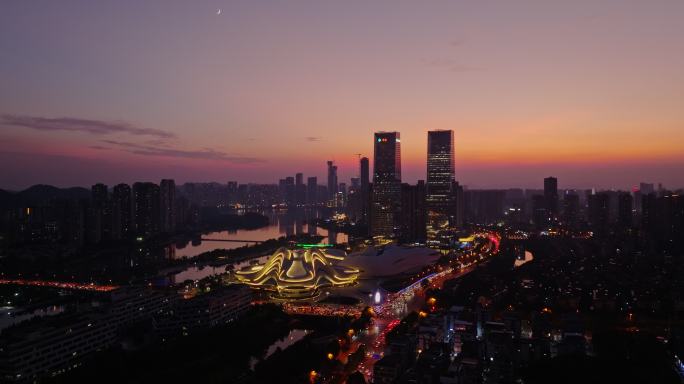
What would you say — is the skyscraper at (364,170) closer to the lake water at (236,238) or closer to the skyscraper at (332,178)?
the lake water at (236,238)

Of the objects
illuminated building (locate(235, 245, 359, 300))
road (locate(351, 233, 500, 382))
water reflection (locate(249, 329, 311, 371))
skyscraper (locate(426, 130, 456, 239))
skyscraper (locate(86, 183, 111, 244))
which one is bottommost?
water reflection (locate(249, 329, 311, 371))

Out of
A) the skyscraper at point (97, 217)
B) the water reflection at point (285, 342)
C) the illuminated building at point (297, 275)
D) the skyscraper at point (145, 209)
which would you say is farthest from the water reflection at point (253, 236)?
the water reflection at point (285, 342)

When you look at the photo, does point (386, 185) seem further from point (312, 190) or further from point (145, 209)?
point (312, 190)

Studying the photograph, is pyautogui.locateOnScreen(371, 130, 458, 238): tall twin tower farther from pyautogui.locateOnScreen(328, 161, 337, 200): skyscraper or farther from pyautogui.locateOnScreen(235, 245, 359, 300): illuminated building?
pyautogui.locateOnScreen(328, 161, 337, 200): skyscraper

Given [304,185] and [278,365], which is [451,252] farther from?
[304,185]

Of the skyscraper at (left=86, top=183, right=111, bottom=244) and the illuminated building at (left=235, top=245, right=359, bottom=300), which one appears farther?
the skyscraper at (left=86, top=183, right=111, bottom=244)

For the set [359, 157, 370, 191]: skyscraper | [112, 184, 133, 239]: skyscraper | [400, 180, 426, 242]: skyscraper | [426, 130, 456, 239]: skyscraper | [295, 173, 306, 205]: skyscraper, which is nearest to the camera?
[400, 180, 426, 242]: skyscraper

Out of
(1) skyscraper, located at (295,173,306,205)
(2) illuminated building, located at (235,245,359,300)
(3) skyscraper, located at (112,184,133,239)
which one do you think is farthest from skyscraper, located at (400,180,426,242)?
(1) skyscraper, located at (295,173,306,205)

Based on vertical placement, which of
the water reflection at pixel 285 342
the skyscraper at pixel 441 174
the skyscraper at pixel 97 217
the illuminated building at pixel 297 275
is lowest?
the water reflection at pixel 285 342
